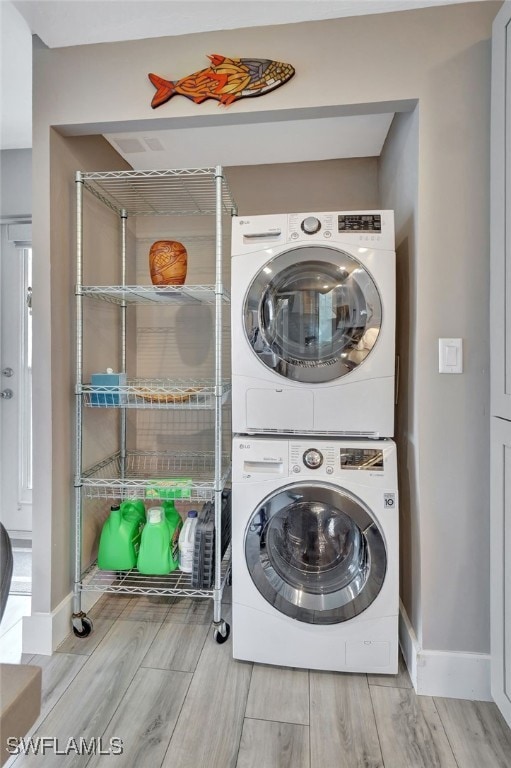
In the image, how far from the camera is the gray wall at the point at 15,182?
260cm

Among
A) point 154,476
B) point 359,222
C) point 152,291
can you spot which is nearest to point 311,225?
point 359,222

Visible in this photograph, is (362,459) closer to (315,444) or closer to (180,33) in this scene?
(315,444)

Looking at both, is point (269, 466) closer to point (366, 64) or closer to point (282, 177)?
point (366, 64)

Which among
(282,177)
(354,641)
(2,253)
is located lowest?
(354,641)

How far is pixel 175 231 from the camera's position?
248 centimetres

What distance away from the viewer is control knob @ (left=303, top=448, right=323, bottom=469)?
155 centimetres

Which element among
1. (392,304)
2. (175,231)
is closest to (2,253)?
(175,231)

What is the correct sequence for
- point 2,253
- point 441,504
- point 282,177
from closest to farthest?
point 441,504 < point 282,177 < point 2,253

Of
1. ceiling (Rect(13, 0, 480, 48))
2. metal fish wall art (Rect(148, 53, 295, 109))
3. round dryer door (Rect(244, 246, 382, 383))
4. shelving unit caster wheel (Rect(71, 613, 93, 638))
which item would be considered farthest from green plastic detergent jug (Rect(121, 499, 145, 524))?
ceiling (Rect(13, 0, 480, 48))

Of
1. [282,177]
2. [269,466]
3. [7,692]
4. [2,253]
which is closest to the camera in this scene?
[7,692]

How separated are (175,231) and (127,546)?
176 cm

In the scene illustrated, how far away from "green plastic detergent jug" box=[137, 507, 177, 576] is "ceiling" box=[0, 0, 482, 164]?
1799 millimetres

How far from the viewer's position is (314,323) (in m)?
1.59

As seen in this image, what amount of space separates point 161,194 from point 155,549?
1844mm
